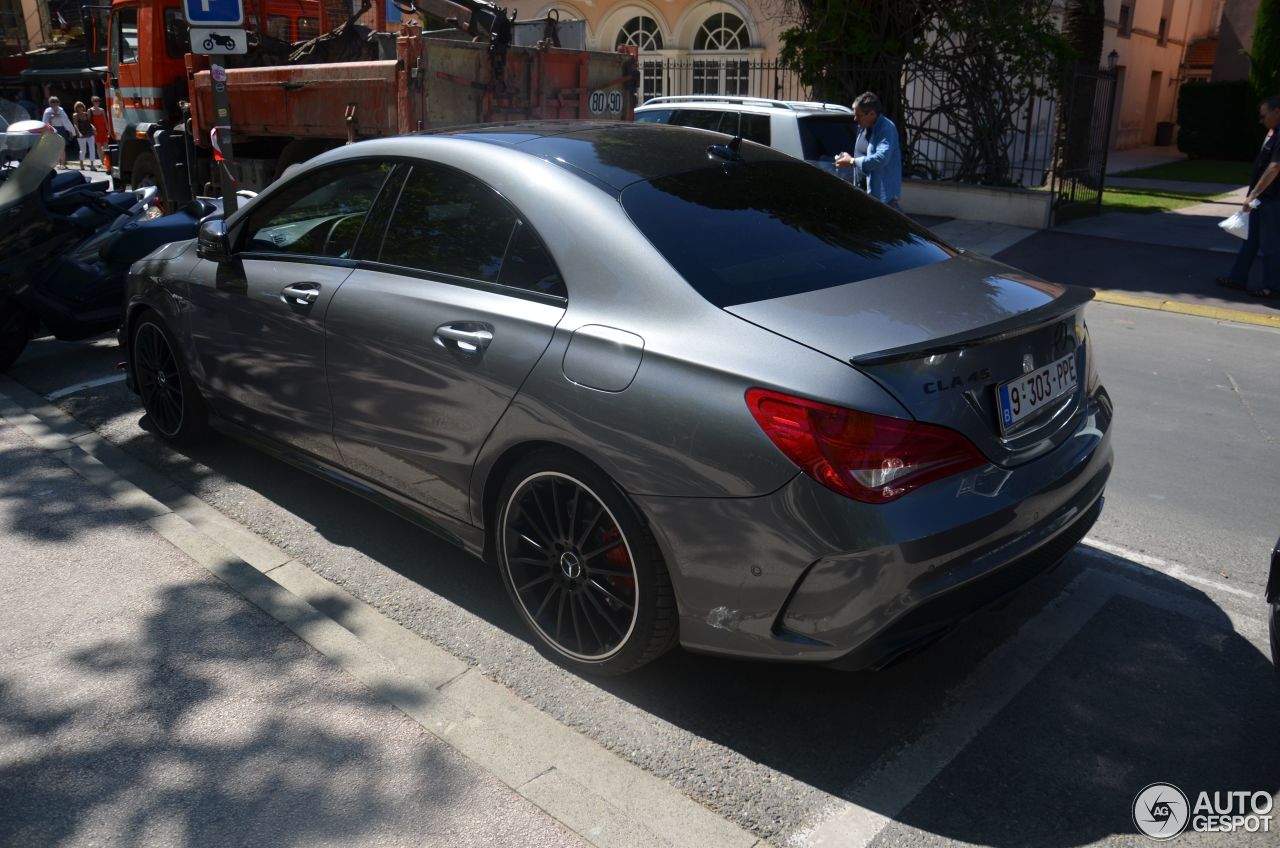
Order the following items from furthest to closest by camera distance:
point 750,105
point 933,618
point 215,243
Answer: point 750,105 → point 215,243 → point 933,618

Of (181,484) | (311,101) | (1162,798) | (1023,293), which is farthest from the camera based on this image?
(311,101)

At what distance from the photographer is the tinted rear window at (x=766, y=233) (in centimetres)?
327

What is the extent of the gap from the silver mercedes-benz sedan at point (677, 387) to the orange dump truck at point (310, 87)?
6288mm

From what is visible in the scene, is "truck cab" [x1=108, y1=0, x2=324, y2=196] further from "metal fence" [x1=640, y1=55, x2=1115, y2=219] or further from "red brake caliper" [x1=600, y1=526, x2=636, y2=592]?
"red brake caliper" [x1=600, y1=526, x2=636, y2=592]

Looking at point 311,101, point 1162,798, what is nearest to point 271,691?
point 1162,798

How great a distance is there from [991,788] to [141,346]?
4.63 m

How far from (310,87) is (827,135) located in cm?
543

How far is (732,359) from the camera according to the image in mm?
2900

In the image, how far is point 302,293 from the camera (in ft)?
13.9

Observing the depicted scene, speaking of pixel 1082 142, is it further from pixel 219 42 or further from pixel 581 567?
pixel 581 567

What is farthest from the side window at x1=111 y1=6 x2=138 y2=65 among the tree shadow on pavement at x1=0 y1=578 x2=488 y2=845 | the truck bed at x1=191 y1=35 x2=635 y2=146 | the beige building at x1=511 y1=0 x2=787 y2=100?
the tree shadow on pavement at x1=0 y1=578 x2=488 y2=845

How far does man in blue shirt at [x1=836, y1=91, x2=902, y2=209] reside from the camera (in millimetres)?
9094

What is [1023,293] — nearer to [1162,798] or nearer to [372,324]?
[1162,798]

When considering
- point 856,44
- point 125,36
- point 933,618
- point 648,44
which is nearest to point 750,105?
point 856,44
